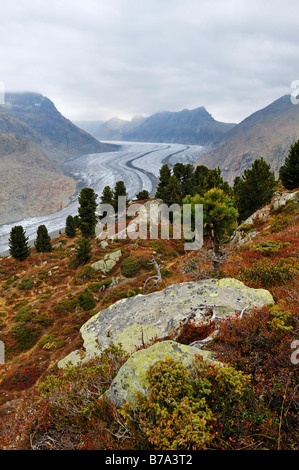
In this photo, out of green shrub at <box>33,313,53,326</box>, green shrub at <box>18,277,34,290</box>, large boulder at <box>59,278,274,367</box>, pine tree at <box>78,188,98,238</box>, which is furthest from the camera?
pine tree at <box>78,188,98,238</box>

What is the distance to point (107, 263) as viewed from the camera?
28297 mm

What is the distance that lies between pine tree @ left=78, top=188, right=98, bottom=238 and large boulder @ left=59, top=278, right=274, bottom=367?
3449 centimetres

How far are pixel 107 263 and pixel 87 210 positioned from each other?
18758 millimetres

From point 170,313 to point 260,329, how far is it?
12.3 feet

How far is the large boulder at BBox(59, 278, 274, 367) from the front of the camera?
7.10 meters

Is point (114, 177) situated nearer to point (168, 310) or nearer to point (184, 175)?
point (184, 175)

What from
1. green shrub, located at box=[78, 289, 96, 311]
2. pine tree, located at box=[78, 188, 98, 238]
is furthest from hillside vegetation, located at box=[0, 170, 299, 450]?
pine tree, located at box=[78, 188, 98, 238]

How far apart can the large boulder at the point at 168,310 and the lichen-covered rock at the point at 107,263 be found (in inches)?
652

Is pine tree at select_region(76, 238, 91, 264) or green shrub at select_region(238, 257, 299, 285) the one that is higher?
green shrub at select_region(238, 257, 299, 285)

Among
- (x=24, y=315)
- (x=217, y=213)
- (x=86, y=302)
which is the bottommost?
(x=24, y=315)

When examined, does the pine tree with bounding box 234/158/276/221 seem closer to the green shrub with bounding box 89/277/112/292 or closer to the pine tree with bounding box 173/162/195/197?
the green shrub with bounding box 89/277/112/292

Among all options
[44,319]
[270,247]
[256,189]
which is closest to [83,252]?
[44,319]

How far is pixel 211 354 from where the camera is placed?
4.74 m
